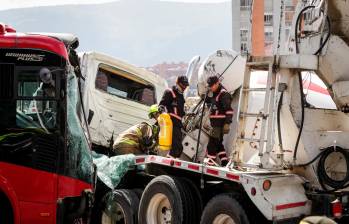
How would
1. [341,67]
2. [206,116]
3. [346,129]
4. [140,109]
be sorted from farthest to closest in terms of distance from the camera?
[140,109]
[206,116]
[346,129]
[341,67]

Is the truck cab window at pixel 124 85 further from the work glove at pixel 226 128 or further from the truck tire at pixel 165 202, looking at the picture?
the truck tire at pixel 165 202

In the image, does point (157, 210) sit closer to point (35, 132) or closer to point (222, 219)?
point (222, 219)

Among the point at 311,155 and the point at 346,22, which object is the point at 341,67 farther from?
the point at 311,155

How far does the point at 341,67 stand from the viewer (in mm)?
5707

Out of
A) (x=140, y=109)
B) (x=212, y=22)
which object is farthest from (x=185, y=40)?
(x=140, y=109)

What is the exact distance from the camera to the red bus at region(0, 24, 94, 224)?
5766 mm

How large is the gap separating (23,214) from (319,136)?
11.1 feet

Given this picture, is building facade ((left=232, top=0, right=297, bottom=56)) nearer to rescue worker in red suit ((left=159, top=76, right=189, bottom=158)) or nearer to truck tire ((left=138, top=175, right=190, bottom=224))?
rescue worker in red suit ((left=159, top=76, right=189, bottom=158))

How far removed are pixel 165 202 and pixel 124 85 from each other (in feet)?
14.2

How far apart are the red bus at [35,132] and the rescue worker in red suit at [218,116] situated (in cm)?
235

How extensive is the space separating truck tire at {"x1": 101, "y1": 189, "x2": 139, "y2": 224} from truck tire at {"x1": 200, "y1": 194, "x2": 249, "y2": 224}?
1.41m

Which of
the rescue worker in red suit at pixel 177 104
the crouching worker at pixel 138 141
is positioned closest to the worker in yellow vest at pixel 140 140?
the crouching worker at pixel 138 141

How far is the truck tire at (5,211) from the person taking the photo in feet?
19.0

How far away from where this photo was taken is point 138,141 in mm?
8742
